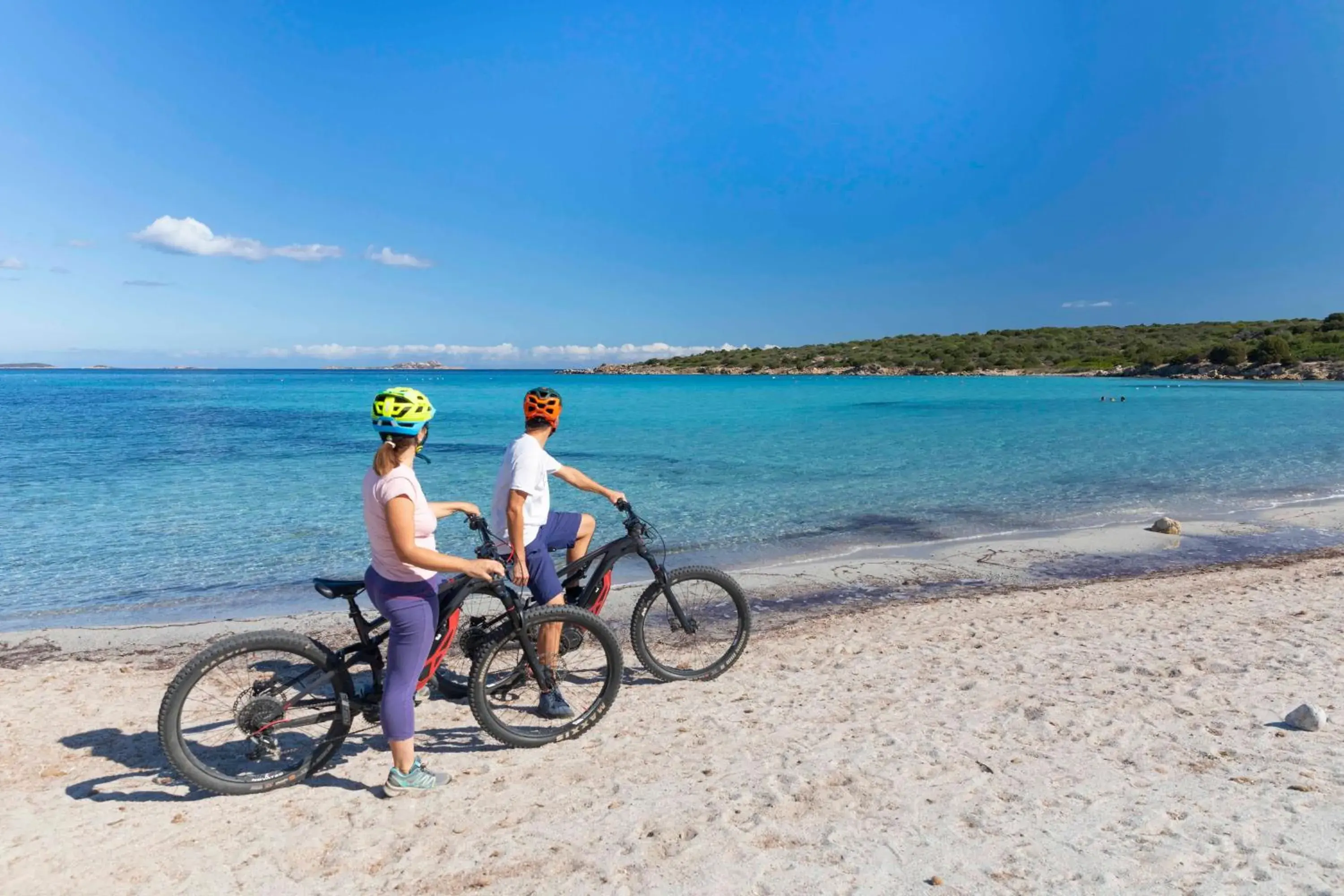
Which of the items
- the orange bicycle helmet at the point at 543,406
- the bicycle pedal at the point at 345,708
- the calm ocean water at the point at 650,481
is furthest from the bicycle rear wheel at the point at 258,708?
the calm ocean water at the point at 650,481

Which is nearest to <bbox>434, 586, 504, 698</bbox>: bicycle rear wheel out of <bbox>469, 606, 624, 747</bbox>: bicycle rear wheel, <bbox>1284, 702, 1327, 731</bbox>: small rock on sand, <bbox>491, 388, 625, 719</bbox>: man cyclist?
<bbox>469, 606, 624, 747</bbox>: bicycle rear wheel

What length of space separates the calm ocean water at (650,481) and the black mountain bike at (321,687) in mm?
5470

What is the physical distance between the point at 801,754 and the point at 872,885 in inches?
55.8

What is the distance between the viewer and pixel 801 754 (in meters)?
4.86

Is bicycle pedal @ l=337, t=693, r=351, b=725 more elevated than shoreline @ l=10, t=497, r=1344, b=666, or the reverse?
bicycle pedal @ l=337, t=693, r=351, b=725

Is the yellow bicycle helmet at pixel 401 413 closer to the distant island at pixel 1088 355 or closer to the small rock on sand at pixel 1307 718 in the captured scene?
the small rock on sand at pixel 1307 718

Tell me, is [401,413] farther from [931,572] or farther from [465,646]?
[931,572]

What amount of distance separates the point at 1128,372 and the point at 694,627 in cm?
10576

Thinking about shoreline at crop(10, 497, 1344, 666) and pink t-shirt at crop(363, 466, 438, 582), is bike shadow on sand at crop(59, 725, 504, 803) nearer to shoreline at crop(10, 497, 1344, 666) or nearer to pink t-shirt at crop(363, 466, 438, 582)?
pink t-shirt at crop(363, 466, 438, 582)

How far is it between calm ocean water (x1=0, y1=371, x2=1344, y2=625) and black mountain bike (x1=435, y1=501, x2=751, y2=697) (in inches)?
195

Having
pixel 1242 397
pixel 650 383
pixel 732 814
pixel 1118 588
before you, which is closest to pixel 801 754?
pixel 732 814

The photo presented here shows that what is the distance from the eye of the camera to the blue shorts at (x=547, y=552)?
5.39 m

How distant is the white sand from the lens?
3.57 m

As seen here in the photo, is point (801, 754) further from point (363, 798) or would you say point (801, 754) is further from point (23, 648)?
point (23, 648)
